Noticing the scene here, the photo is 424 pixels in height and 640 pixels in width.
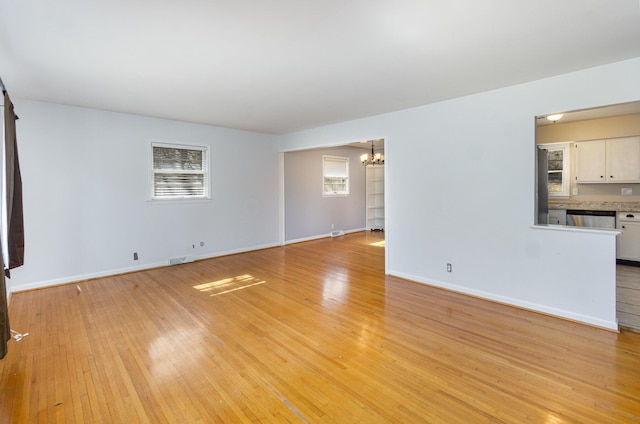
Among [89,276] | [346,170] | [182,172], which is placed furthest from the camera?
[346,170]

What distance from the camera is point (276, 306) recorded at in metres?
3.58

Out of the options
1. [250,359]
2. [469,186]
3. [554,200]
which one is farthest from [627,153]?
[250,359]

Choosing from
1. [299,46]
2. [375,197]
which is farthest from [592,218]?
[299,46]

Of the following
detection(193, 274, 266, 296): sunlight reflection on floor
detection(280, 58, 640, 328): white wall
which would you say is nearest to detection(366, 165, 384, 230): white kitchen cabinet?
detection(280, 58, 640, 328): white wall

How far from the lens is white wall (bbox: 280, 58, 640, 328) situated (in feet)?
9.96

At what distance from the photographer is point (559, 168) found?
583cm

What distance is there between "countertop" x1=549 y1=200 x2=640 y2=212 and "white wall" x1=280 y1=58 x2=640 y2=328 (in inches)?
120

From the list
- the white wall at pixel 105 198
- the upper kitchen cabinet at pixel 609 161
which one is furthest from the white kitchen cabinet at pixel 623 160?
the white wall at pixel 105 198

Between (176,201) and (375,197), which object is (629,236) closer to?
(375,197)

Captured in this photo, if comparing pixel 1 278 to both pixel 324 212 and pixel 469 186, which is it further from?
pixel 324 212

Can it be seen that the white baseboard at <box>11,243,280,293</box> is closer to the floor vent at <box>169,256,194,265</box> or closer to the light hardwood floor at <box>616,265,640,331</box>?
the floor vent at <box>169,256,194,265</box>

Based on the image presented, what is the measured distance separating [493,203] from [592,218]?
312 centimetres

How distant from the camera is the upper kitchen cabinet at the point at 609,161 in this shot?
16.6 feet

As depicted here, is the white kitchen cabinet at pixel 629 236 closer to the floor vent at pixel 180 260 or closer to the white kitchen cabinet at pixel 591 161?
the white kitchen cabinet at pixel 591 161
